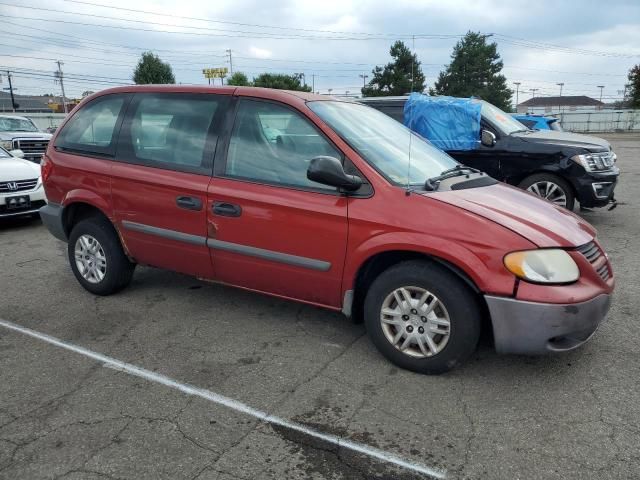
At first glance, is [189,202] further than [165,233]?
No

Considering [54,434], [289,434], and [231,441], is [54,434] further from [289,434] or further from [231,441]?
[289,434]

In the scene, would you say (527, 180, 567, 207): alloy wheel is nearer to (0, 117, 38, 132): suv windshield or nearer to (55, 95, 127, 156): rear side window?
(55, 95, 127, 156): rear side window

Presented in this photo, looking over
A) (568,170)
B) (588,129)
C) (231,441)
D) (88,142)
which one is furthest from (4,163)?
(588,129)

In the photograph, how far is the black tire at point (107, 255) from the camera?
453 cm

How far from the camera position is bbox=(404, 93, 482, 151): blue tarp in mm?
7770

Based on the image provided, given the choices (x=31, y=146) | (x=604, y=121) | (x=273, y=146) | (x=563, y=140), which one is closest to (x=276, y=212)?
(x=273, y=146)

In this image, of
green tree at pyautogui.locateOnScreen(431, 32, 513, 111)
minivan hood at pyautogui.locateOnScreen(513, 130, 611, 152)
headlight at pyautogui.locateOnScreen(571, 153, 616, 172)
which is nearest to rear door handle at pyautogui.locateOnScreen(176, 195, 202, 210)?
minivan hood at pyautogui.locateOnScreen(513, 130, 611, 152)

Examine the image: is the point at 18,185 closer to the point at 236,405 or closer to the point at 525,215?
the point at 236,405

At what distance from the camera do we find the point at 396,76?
6278 centimetres

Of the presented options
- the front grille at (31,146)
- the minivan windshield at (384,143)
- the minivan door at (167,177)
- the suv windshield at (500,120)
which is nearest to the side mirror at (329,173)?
the minivan windshield at (384,143)

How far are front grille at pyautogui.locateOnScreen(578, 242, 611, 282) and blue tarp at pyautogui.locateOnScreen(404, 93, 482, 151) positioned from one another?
181 inches

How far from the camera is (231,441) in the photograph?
105 inches

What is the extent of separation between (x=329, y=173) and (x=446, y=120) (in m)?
5.17

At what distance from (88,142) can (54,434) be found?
2689mm
